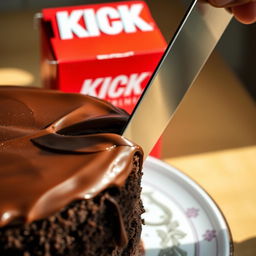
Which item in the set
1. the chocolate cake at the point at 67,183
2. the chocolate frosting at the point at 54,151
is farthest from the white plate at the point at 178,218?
the chocolate frosting at the point at 54,151

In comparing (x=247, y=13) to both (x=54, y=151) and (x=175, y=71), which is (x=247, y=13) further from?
(x=54, y=151)

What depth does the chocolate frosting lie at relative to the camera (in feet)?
2.29

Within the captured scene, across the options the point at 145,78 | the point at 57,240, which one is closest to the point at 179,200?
the point at 145,78

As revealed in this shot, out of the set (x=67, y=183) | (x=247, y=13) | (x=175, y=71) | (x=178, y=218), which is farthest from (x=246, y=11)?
(x=67, y=183)

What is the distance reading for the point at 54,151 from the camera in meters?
0.76

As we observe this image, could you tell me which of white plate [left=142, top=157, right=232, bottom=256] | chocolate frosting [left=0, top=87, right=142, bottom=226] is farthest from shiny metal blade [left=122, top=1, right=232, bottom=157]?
white plate [left=142, top=157, right=232, bottom=256]

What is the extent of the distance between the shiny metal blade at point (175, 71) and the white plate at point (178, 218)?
16cm

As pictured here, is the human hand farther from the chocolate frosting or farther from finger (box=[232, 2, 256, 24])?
the chocolate frosting

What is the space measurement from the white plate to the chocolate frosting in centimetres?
22

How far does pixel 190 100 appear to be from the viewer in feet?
4.66

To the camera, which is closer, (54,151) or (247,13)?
(54,151)

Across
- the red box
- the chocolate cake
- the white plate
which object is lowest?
the white plate

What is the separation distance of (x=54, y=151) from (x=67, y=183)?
0.07m

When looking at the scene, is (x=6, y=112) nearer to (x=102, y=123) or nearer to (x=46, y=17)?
(x=102, y=123)
